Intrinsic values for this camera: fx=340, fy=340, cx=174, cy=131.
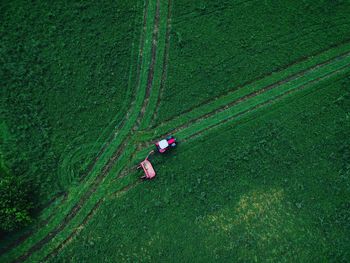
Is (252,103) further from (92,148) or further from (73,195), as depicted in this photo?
(73,195)

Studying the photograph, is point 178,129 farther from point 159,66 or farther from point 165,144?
point 159,66

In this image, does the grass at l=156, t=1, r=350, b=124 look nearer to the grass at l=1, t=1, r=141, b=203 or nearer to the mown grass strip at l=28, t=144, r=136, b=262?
the grass at l=1, t=1, r=141, b=203

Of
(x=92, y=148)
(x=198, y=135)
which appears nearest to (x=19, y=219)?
(x=92, y=148)

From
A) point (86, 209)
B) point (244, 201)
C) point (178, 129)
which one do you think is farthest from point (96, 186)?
point (244, 201)

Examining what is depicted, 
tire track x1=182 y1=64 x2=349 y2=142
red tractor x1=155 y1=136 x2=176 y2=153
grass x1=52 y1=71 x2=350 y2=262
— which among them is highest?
red tractor x1=155 y1=136 x2=176 y2=153

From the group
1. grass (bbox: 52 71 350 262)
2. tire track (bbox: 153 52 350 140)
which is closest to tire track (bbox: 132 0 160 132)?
tire track (bbox: 153 52 350 140)

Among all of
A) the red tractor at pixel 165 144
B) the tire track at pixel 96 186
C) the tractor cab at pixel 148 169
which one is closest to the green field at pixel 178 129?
the tire track at pixel 96 186

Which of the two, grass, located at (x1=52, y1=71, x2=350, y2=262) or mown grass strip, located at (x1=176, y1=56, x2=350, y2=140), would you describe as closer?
grass, located at (x1=52, y1=71, x2=350, y2=262)
